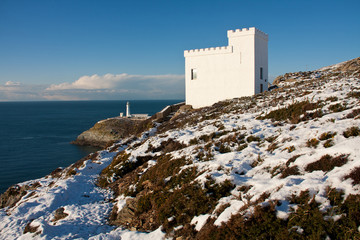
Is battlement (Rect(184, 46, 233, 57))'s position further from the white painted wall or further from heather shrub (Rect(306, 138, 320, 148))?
heather shrub (Rect(306, 138, 320, 148))

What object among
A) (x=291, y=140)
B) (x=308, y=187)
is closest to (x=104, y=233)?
(x=308, y=187)

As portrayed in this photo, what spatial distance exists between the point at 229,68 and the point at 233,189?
23.4 m

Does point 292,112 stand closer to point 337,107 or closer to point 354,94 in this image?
point 337,107

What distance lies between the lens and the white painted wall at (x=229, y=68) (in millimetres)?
27484

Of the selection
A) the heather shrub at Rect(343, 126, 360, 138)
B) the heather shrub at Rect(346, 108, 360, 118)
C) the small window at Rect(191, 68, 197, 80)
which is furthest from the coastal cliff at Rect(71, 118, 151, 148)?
the heather shrub at Rect(343, 126, 360, 138)

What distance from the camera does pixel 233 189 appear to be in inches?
279

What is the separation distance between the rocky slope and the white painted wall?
14678 mm

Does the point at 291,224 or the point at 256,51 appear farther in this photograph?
the point at 256,51

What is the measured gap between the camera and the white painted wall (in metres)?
27.5

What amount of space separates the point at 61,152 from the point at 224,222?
155ft

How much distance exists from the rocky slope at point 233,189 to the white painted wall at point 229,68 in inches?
578

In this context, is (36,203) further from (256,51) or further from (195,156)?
(256,51)

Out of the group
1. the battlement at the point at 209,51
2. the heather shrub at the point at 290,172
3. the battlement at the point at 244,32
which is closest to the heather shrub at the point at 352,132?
the heather shrub at the point at 290,172

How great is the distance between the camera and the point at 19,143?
54.5 m
